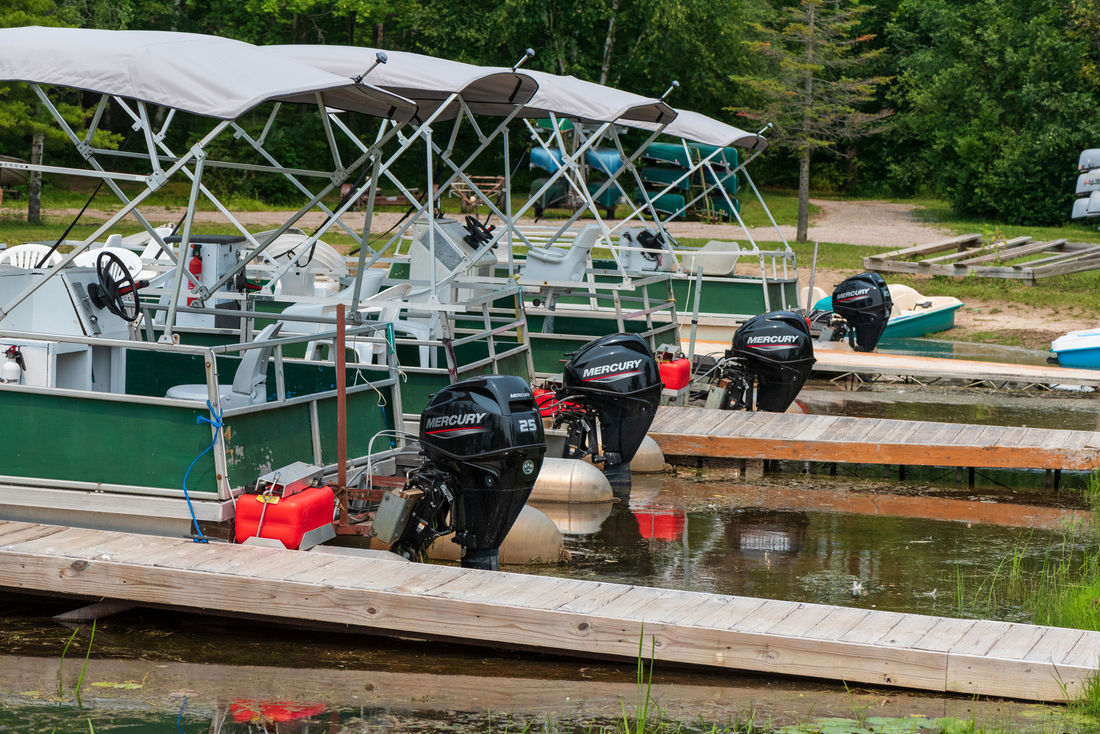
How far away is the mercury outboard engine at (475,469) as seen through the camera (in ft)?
24.4

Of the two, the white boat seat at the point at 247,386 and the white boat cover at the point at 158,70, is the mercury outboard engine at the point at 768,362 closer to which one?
the white boat seat at the point at 247,386

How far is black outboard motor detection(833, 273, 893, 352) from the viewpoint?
16.8 metres

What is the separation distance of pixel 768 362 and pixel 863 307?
5.06 metres

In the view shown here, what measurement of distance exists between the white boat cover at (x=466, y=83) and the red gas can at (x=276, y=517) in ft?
14.0

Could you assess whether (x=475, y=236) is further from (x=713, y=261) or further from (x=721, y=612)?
(x=721, y=612)

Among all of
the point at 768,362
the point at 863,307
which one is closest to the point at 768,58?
the point at 863,307

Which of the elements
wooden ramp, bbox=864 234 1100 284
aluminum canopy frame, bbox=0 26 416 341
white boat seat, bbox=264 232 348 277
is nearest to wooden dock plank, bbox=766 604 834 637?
aluminum canopy frame, bbox=0 26 416 341

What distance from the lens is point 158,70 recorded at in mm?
7297

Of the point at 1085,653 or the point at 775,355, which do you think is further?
the point at 775,355

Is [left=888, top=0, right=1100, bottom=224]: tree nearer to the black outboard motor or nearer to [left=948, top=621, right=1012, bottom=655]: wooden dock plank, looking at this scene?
the black outboard motor

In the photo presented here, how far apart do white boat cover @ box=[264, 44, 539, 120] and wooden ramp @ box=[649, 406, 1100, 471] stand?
3.36m

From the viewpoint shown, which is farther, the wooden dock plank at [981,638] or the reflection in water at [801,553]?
the reflection in water at [801,553]

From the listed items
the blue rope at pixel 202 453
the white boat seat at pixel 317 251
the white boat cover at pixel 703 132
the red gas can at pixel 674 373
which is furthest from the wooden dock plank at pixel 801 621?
the white boat cover at pixel 703 132

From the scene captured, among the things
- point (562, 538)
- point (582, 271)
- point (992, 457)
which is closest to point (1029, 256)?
point (582, 271)
